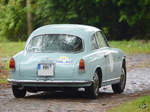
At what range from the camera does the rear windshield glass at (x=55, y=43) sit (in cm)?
1271

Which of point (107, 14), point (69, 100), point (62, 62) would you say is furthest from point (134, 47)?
point (62, 62)

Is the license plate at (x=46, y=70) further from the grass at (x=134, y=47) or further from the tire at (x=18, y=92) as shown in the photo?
the grass at (x=134, y=47)

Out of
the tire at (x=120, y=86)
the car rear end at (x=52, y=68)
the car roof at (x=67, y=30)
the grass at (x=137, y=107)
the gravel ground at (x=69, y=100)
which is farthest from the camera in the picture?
the tire at (x=120, y=86)

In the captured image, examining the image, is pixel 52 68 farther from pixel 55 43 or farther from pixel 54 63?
pixel 55 43

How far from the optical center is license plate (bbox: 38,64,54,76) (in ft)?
39.9

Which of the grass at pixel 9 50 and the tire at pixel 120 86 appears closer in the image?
the tire at pixel 120 86

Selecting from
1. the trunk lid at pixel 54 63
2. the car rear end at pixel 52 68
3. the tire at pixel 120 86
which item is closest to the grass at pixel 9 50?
the tire at pixel 120 86

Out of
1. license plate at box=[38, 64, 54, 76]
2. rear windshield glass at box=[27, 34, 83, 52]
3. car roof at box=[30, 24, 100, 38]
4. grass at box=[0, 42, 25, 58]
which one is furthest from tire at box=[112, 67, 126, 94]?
grass at box=[0, 42, 25, 58]

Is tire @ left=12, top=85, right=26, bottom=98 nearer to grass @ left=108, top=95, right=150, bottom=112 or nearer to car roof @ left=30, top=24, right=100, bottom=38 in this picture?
car roof @ left=30, top=24, right=100, bottom=38

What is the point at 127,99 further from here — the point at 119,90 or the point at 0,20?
the point at 0,20

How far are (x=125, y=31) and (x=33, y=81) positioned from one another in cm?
3169

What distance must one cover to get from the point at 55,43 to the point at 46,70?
0.85 metres

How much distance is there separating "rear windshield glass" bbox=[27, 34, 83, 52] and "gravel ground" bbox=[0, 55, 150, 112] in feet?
3.29

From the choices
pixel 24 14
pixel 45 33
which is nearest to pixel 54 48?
pixel 45 33
